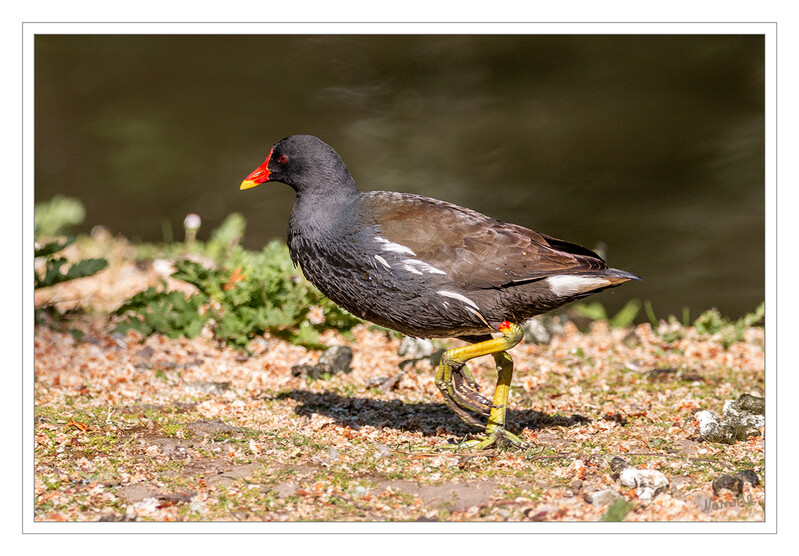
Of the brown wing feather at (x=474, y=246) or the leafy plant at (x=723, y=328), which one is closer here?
the brown wing feather at (x=474, y=246)

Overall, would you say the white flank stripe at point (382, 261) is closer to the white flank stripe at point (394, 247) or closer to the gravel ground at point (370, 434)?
the white flank stripe at point (394, 247)

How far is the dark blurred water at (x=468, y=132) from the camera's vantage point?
31.0ft

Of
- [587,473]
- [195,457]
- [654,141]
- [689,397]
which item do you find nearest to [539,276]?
[587,473]

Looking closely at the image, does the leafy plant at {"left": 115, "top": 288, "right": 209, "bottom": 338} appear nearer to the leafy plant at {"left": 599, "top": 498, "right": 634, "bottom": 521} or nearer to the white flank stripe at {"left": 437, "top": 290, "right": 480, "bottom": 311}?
the white flank stripe at {"left": 437, "top": 290, "right": 480, "bottom": 311}

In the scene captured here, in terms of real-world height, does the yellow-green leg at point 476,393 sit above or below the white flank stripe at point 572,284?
below

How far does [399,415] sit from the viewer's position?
5.20 meters

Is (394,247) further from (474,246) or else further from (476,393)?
(476,393)

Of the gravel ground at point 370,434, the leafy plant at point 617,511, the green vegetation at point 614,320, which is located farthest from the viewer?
the green vegetation at point 614,320

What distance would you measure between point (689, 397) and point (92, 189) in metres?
9.01

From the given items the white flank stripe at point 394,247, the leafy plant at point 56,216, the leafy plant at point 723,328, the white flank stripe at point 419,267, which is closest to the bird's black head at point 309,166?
the white flank stripe at point 394,247

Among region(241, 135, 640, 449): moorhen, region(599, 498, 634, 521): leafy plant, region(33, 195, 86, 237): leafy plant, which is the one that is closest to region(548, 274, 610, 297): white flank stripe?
region(241, 135, 640, 449): moorhen

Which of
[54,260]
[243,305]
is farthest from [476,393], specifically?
[54,260]

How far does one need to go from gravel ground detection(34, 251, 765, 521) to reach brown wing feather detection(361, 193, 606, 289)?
0.96 meters

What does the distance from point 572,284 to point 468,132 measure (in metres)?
6.02
